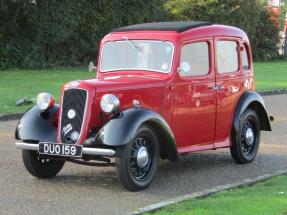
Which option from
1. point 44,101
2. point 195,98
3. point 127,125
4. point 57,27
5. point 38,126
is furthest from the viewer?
point 57,27

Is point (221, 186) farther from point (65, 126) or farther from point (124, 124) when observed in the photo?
point (65, 126)

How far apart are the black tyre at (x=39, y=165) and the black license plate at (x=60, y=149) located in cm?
58

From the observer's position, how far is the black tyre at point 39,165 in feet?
27.3

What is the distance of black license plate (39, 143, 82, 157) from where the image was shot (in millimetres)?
7547

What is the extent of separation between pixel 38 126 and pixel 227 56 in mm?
3122

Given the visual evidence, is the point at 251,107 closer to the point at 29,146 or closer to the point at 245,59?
the point at 245,59

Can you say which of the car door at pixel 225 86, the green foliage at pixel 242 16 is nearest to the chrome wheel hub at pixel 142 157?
the car door at pixel 225 86

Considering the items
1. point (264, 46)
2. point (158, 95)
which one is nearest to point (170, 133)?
point (158, 95)

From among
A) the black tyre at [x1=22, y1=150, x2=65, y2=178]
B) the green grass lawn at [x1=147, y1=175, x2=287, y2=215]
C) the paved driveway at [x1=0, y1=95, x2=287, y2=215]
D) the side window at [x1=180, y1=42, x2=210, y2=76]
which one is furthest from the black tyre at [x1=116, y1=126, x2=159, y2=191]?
the black tyre at [x1=22, y1=150, x2=65, y2=178]

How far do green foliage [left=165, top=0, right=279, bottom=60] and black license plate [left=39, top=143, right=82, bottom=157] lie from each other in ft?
109

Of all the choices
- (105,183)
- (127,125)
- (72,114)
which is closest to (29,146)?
(72,114)

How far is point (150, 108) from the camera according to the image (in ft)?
27.0

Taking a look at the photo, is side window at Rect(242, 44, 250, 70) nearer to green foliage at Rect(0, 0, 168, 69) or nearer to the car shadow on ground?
the car shadow on ground

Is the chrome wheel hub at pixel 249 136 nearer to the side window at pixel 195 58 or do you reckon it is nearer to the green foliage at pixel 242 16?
the side window at pixel 195 58
